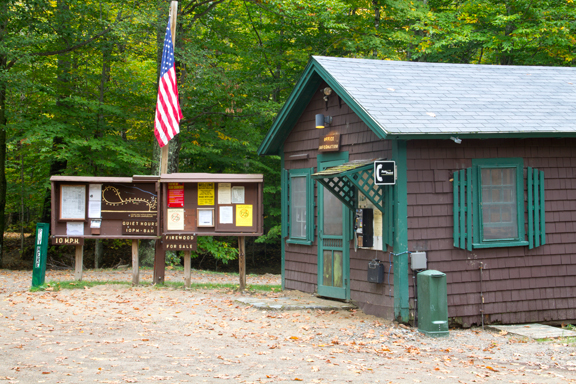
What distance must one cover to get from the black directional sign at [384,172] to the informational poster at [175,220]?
435cm

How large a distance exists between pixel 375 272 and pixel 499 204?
7.32 feet

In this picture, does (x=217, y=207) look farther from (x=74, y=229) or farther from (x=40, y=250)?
(x=40, y=250)

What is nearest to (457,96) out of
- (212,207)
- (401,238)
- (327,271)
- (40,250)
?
(401,238)

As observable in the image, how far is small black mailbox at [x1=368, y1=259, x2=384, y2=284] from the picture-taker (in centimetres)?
853

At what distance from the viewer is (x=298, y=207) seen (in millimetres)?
11141

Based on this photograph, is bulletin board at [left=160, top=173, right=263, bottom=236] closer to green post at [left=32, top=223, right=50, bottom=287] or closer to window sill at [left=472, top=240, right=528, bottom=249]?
green post at [left=32, top=223, right=50, bottom=287]


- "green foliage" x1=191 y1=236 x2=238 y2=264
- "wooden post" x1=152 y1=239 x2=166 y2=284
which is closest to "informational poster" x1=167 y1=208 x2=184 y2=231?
"wooden post" x1=152 y1=239 x2=166 y2=284

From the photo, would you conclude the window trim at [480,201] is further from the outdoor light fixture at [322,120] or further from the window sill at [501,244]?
the outdoor light fixture at [322,120]

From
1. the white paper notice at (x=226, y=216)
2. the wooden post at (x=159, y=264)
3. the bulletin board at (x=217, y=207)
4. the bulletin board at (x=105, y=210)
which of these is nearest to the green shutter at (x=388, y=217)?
the bulletin board at (x=217, y=207)

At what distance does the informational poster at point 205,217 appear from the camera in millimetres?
10875

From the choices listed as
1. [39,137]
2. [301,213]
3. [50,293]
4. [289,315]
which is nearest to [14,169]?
[39,137]

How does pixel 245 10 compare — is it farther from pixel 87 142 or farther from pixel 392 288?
pixel 392 288

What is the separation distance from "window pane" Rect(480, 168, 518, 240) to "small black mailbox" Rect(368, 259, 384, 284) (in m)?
1.69

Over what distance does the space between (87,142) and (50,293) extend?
755cm
